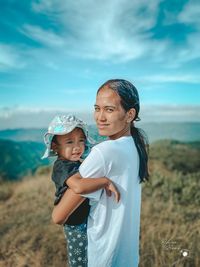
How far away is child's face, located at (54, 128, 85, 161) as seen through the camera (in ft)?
5.59

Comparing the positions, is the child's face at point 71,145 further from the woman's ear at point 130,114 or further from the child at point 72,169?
the woman's ear at point 130,114

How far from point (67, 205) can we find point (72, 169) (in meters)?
0.18

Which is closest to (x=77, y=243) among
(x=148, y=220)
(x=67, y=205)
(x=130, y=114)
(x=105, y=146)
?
(x=67, y=205)

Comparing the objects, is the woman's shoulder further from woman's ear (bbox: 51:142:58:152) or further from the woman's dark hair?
woman's ear (bbox: 51:142:58:152)

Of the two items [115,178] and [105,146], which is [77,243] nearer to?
[115,178]

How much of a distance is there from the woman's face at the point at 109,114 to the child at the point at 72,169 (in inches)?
5.8

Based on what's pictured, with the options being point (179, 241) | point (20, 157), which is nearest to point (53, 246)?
point (179, 241)

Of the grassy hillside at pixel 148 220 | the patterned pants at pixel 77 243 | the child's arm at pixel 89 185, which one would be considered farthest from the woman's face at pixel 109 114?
the grassy hillside at pixel 148 220

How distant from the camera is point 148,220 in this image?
4.00 meters

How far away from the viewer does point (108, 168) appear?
142cm

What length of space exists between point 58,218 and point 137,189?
0.33 m

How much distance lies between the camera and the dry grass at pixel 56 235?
3.06m

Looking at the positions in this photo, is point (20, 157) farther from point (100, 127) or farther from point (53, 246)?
point (100, 127)

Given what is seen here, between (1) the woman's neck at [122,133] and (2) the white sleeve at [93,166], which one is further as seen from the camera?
(1) the woman's neck at [122,133]
